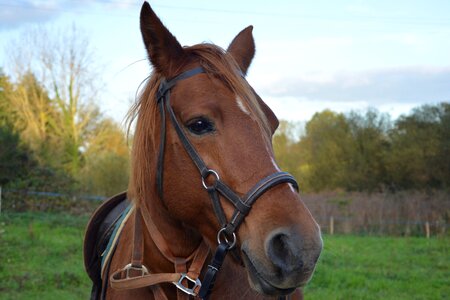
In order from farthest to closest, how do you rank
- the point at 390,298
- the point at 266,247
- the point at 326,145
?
1. the point at 326,145
2. the point at 390,298
3. the point at 266,247

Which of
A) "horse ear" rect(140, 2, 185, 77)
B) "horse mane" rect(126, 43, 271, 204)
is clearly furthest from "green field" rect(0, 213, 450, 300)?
"horse ear" rect(140, 2, 185, 77)

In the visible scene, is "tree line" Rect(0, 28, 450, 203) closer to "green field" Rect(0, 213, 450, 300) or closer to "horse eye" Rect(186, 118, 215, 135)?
"green field" Rect(0, 213, 450, 300)

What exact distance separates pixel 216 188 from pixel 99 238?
1.67 m

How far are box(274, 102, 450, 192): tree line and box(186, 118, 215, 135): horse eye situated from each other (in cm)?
2073

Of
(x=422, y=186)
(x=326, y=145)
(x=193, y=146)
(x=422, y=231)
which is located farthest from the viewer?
(x=326, y=145)

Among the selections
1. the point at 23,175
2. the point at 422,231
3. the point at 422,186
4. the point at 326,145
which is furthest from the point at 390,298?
the point at 326,145

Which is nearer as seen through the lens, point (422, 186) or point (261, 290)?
point (261, 290)

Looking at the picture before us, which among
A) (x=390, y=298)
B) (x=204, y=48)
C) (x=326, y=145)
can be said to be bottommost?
(x=390, y=298)

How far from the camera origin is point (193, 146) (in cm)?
221

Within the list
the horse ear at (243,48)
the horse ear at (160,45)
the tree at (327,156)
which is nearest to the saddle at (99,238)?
the horse ear at (160,45)

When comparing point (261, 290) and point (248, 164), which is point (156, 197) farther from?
point (261, 290)

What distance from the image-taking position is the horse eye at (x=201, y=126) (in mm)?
2170

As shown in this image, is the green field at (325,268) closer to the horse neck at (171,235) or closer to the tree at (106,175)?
→ the horse neck at (171,235)

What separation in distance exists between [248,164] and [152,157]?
0.59m
